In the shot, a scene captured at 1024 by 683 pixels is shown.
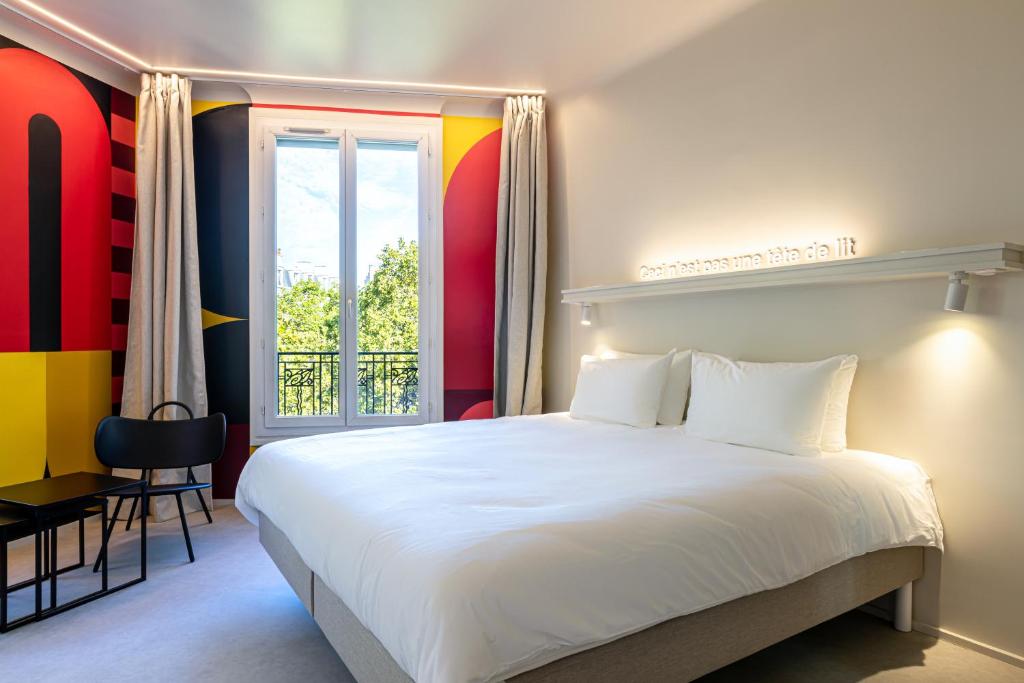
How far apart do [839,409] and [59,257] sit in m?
4.25

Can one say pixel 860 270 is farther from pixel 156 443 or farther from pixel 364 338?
pixel 156 443

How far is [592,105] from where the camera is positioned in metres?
4.32

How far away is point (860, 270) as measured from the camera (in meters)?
2.46

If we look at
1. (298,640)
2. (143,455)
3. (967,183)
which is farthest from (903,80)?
(143,455)

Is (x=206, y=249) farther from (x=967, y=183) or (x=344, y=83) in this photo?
(x=967, y=183)

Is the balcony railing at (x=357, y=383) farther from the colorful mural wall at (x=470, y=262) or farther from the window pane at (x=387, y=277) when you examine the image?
the colorful mural wall at (x=470, y=262)

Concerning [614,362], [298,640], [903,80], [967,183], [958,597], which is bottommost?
[298,640]

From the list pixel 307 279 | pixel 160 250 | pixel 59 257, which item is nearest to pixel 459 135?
pixel 307 279

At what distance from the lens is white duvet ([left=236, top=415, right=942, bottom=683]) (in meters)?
1.40

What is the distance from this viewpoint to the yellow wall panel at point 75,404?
148 inches

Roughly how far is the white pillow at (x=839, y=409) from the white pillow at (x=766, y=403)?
0.04 metres

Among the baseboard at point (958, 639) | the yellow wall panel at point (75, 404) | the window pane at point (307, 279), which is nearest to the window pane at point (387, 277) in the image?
the window pane at point (307, 279)

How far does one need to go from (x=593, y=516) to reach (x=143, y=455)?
283 cm

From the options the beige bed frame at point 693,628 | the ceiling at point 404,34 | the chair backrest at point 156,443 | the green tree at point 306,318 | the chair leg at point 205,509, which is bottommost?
the chair leg at point 205,509
